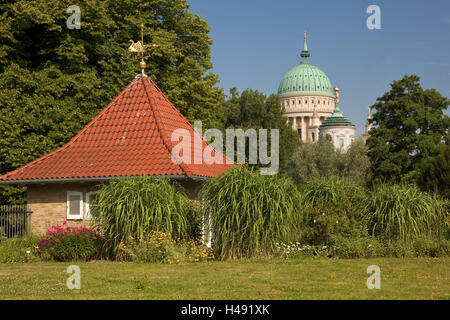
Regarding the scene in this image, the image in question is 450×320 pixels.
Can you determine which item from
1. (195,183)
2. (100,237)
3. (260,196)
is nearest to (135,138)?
(195,183)

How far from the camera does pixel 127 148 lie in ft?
68.5

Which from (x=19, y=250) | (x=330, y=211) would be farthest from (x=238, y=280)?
(x=19, y=250)

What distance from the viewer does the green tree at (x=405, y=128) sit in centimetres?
4609

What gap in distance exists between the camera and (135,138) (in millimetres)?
21094

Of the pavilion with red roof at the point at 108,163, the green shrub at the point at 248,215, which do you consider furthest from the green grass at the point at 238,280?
the pavilion with red roof at the point at 108,163

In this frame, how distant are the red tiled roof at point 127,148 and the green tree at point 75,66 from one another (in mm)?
6312

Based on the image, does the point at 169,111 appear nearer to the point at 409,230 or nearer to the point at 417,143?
the point at 409,230

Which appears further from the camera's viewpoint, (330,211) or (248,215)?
(330,211)

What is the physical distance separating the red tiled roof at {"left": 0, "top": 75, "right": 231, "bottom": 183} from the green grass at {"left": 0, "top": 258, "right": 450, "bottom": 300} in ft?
14.8

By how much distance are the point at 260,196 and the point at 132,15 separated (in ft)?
63.7

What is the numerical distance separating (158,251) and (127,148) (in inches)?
246

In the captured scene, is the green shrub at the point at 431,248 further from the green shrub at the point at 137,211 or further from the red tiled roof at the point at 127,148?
the red tiled roof at the point at 127,148

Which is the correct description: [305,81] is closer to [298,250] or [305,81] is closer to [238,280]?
[298,250]

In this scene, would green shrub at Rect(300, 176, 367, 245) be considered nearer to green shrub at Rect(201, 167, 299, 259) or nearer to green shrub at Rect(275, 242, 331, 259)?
green shrub at Rect(275, 242, 331, 259)
